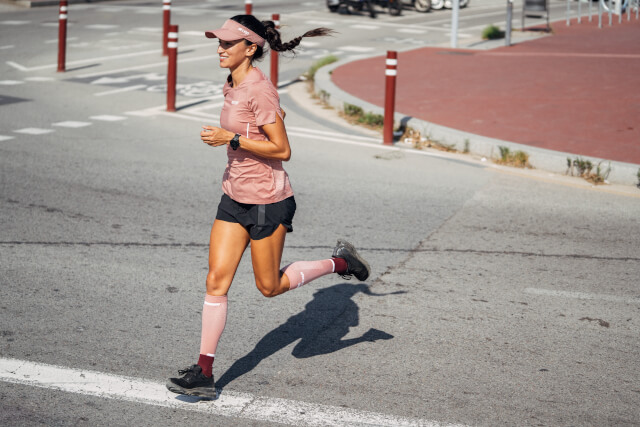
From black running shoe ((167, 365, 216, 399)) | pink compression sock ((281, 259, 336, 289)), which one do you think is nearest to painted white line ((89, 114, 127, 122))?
pink compression sock ((281, 259, 336, 289))

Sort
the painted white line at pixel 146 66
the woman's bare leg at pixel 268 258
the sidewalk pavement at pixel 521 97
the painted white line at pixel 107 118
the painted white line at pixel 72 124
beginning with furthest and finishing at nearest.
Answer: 1. the painted white line at pixel 146 66
2. the painted white line at pixel 107 118
3. the painted white line at pixel 72 124
4. the sidewalk pavement at pixel 521 97
5. the woman's bare leg at pixel 268 258

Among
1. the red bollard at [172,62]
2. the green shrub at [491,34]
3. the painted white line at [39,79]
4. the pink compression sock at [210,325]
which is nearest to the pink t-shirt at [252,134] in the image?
the pink compression sock at [210,325]

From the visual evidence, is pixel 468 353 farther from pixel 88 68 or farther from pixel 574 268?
pixel 88 68

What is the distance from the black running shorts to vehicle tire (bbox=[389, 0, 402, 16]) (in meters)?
25.5

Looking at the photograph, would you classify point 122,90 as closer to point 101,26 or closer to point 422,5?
point 101,26

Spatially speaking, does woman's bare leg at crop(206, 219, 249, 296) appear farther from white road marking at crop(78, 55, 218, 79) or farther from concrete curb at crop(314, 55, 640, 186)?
white road marking at crop(78, 55, 218, 79)

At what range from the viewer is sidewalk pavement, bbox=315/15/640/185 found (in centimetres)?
1048

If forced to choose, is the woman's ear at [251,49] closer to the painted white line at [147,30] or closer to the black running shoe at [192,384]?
the black running shoe at [192,384]

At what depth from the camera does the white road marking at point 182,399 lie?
4.20 m

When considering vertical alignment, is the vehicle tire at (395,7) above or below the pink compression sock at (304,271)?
above

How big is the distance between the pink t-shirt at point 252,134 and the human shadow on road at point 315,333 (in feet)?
3.18

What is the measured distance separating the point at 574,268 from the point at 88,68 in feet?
41.0

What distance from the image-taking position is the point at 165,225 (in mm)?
7402

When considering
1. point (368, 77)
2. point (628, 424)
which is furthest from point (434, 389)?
point (368, 77)
